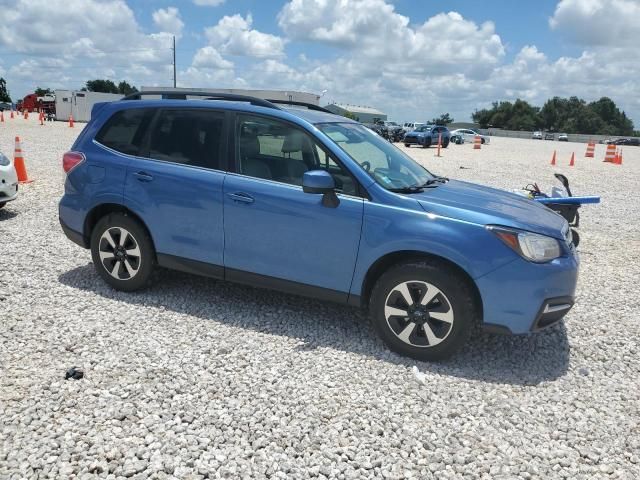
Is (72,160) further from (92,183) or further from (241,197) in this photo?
(241,197)

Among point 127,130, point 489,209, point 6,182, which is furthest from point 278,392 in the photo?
point 6,182

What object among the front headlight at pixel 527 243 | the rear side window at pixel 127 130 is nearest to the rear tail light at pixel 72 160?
the rear side window at pixel 127 130

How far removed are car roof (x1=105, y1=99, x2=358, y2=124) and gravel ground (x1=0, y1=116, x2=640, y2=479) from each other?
1.73 m

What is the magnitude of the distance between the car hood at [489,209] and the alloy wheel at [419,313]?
0.57 meters

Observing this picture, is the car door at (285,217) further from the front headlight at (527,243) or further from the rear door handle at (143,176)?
the front headlight at (527,243)

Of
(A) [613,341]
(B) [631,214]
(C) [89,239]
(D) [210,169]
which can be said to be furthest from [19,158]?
(B) [631,214]

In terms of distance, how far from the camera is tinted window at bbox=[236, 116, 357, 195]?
14.2ft

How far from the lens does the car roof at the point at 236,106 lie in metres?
4.49

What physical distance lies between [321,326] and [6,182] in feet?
18.7

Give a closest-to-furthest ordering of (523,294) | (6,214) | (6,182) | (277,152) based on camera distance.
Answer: (523,294)
(277,152)
(6,182)
(6,214)

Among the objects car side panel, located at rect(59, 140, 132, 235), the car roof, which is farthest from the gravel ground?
the car roof

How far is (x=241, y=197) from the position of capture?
4.33m

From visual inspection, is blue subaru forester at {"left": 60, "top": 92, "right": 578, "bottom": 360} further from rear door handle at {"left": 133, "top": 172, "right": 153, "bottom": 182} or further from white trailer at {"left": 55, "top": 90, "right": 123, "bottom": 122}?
white trailer at {"left": 55, "top": 90, "right": 123, "bottom": 122}

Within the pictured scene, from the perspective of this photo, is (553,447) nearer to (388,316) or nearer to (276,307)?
(388,316)
